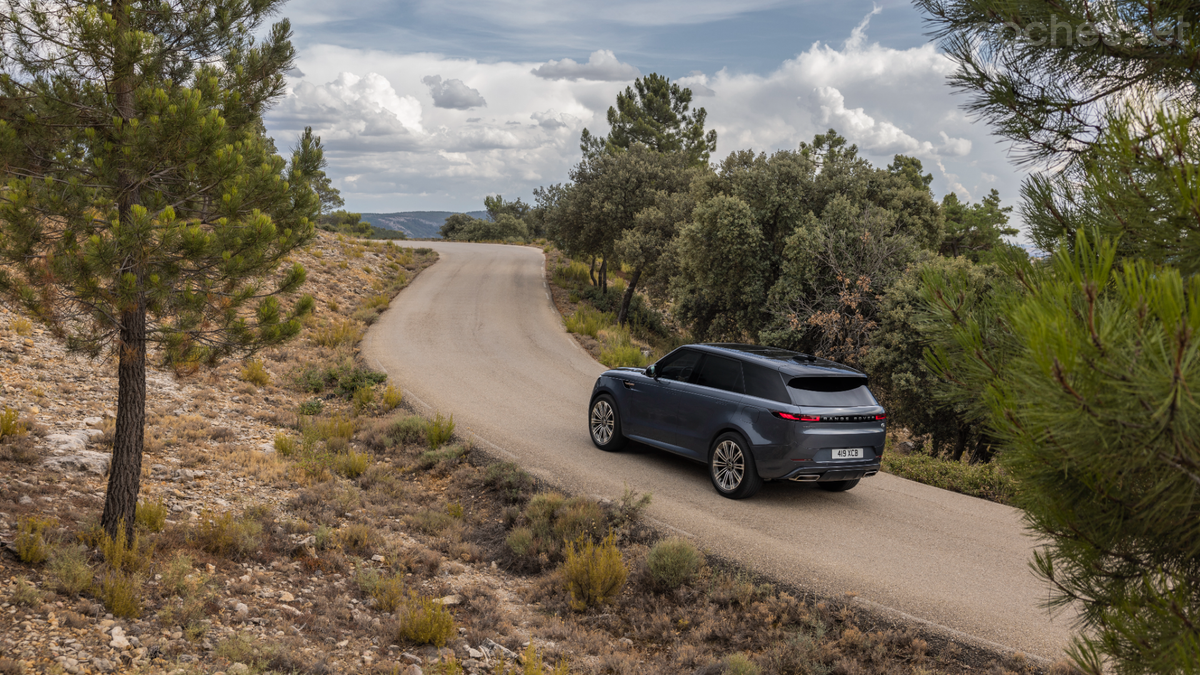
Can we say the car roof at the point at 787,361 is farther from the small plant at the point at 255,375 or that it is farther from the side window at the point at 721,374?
the small plant at the point at 255,375

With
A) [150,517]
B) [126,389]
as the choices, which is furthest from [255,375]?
[126,389]

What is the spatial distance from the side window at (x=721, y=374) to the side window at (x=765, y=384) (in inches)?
5.2

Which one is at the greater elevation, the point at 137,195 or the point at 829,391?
the point at 137,195

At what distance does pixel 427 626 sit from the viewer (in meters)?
5.98

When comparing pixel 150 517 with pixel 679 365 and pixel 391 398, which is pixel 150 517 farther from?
pixel 391 398

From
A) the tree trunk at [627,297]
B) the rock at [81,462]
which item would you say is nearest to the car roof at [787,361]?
the rock at [81,462]

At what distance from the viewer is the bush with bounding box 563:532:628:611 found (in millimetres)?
6922

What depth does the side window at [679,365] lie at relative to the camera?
9.44 metres

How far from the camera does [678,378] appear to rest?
9539mm

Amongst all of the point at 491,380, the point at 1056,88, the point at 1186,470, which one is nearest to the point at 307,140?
the point at 1056,88

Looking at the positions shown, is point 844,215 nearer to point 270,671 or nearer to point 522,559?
point 522,559

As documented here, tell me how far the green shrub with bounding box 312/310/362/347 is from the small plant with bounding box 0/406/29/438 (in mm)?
10322

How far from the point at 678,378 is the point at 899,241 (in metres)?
11.9

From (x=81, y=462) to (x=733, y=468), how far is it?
8.13 metres
